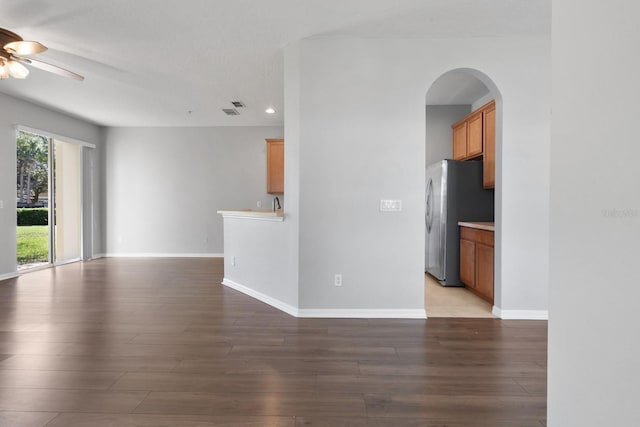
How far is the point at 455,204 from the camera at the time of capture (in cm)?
457

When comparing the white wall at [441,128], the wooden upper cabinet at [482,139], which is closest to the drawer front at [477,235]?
the wooden upper cabinet at [482,139]

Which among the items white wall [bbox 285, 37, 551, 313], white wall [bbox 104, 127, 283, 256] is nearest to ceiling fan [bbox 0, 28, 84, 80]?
white wall [bbox 285, 37, 551, 313]

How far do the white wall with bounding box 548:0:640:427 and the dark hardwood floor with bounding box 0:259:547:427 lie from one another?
0.90 meters

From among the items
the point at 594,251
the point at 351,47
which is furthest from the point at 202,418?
the point at 351,47

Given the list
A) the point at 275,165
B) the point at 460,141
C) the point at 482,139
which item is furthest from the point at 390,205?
the point at 275,165

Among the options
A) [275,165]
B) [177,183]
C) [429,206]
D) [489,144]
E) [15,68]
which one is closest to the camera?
[15,68]

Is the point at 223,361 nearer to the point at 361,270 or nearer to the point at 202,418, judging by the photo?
the point at 202,418

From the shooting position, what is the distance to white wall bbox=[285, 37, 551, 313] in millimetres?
3336

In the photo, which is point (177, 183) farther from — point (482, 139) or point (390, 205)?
point (482, 139)

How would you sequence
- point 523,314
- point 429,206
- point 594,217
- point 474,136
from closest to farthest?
1. point 594,217
2. point 523,314
3. point 474,136
4. point 429,206

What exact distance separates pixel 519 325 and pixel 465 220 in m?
1.69

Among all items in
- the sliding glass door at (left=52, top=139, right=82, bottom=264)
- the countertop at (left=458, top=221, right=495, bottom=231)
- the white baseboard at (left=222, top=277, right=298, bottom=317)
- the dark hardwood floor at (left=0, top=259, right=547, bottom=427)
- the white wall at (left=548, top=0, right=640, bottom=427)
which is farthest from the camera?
the sliding glass door at (left=52, top=139, right=82, bottom=264)

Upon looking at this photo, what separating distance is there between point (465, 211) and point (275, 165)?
381 cm

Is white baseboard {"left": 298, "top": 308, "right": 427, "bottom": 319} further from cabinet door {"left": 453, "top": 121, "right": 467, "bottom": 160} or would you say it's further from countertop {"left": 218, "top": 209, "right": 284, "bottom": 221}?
cabinet door {"left": 453, "top": 121, "right": 467, "bottom": 160}
